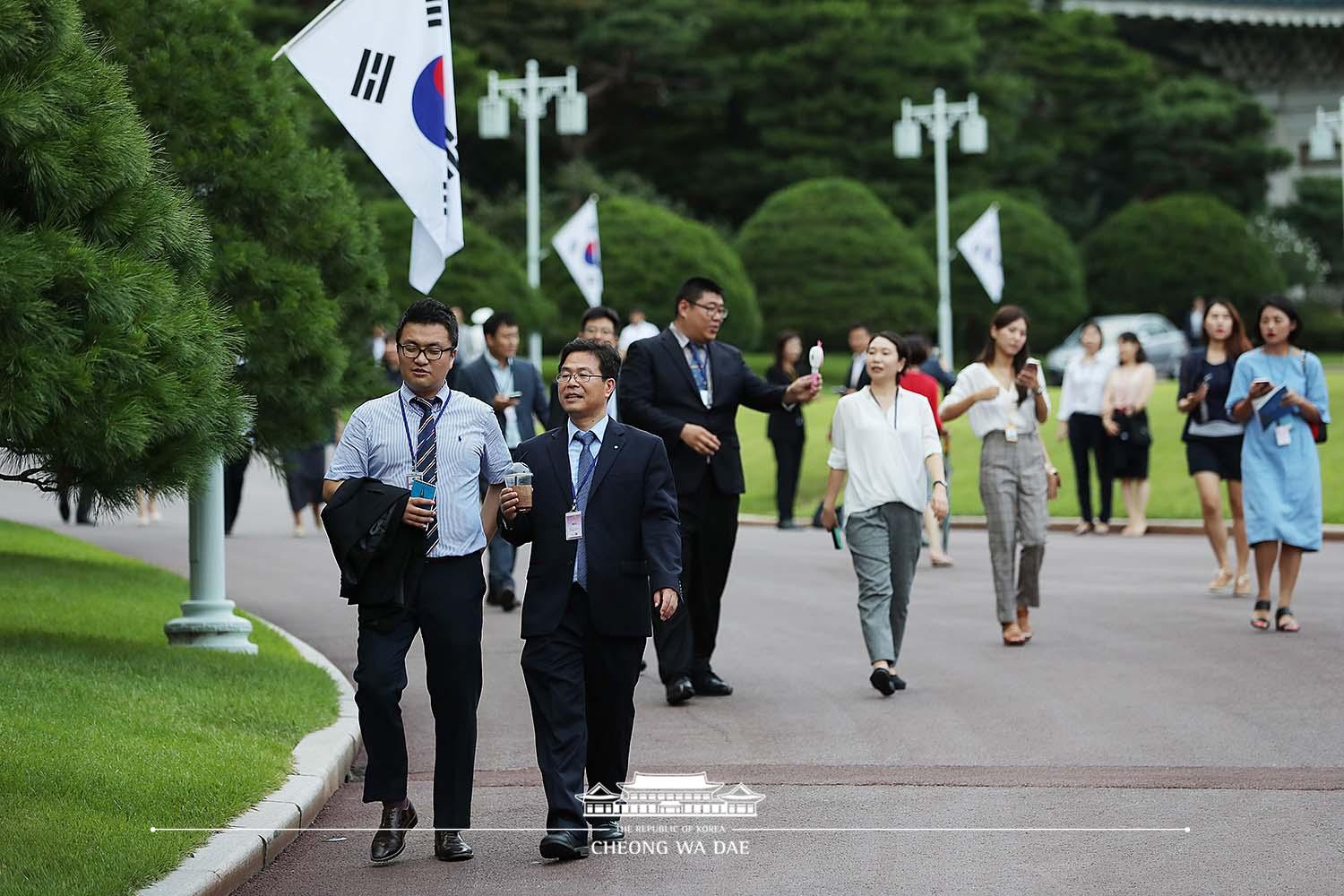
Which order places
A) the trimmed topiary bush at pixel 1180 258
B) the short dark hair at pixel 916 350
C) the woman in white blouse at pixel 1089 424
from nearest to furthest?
the short dark hair at pixel 916 350, the woman in white blouse at pixel 1089 424, the trimmed topiary bush at pixel 1180 258

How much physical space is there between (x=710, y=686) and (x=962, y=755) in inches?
82.4

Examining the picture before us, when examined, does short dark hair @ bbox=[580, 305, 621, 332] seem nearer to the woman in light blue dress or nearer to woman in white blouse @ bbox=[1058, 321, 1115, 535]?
the woman in light blue dress

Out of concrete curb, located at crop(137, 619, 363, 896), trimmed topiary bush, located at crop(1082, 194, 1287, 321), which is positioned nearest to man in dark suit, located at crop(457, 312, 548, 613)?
concrete curb, located at crop(137, 619, 363, 896)

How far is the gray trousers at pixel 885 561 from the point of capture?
1007cm

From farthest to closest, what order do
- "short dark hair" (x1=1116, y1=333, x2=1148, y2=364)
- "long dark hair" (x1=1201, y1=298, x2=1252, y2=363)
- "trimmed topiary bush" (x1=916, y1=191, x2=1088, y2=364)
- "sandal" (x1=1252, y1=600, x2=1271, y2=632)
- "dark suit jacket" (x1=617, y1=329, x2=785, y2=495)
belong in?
"trimmed topiary bush" (x1=916, y1=191, x2=1088, y2=364)
"short dark hair" (x1=1116, y1=333, x2=1148, y2=364)
"long dark hair" (x1=1201, y1=298, x2=1252, y2=363)
"sandal" (x1=1252, y1=600, x2=1271, y2=632)
"dark suit jacket" (x1=617, y1=329, x2=785, y2=495)

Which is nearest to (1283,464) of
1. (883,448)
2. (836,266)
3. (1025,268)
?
(883,448)

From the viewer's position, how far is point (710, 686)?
403 inches

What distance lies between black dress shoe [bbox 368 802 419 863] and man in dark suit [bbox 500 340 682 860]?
18.5 inches

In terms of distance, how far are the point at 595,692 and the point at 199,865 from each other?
147cm

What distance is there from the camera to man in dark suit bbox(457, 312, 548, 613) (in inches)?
523

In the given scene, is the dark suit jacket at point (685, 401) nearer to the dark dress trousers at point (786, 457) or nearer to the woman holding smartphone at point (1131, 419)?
the woman holding smartphone at point (1131, 419)

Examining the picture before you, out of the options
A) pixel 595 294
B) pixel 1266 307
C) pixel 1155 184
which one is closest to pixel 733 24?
pixel 1155 184

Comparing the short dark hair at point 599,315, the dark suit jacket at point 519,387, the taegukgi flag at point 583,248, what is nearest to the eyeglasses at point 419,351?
the short dark hair at point 599,315

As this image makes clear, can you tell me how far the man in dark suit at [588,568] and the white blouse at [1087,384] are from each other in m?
13.7
